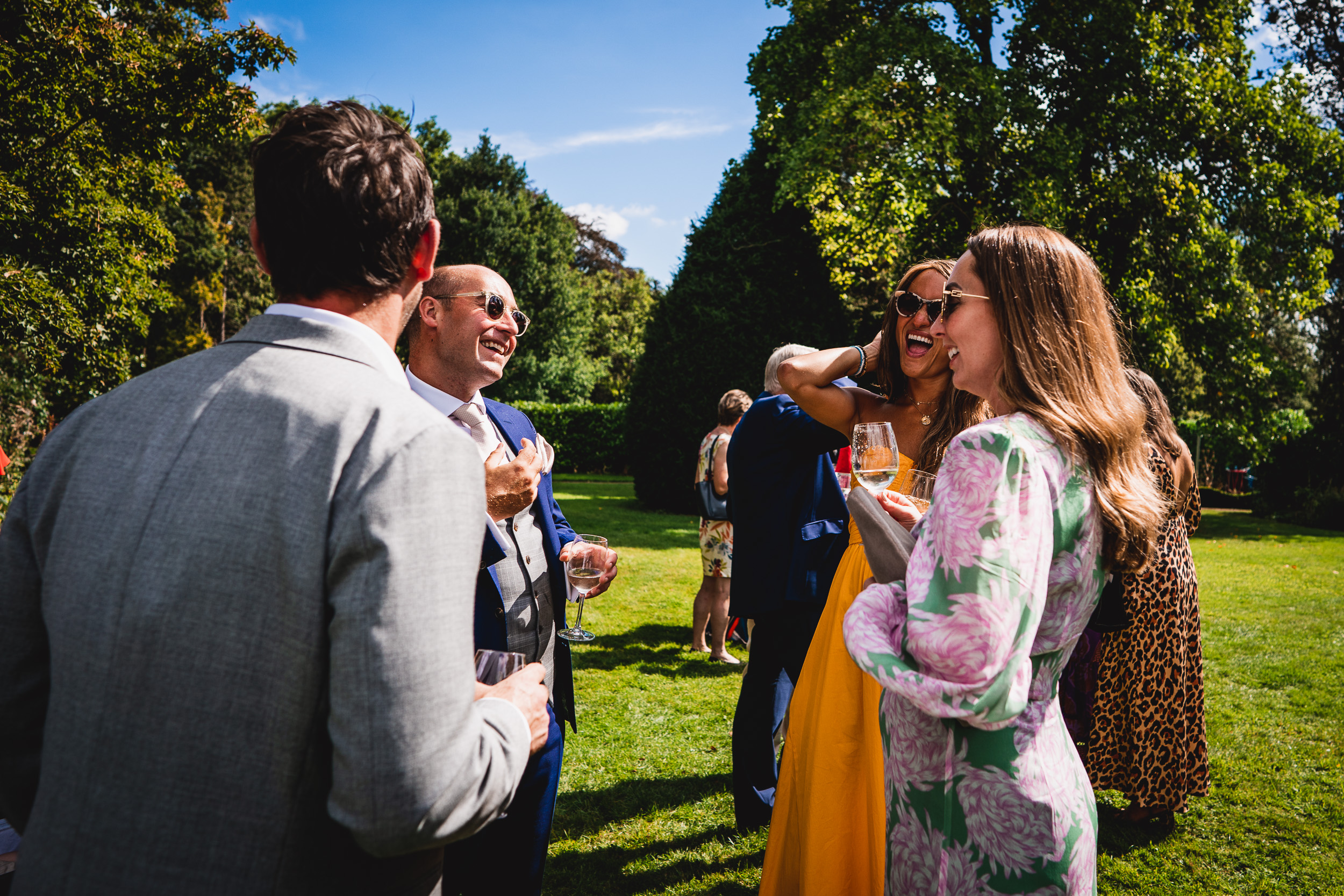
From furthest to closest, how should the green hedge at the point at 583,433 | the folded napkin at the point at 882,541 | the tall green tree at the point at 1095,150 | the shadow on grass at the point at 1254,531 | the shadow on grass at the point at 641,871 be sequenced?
1. the green hedge at the point at 583,433
2. the shadow on grass at the point at 1254,531
3. the tall green tree at the point at 1095,150
4. the shadow on grass at the point at 641,871
5. the folded napkin at the point at 882,541

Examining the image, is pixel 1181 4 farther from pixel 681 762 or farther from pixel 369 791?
pixel 369 791

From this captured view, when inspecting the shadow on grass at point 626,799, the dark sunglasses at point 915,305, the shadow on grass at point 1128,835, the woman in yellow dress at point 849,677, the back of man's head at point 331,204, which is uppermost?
the dark sunglasses at point 915,305

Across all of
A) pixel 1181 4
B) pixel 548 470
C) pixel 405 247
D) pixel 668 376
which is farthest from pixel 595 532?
pixel 1181 4

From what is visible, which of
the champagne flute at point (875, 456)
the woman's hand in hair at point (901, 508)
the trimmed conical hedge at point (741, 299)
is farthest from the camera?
the trimmed conical hedge at point (741, 299)

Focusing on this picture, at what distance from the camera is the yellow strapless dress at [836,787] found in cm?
271

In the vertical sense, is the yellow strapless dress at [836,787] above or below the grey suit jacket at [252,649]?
below

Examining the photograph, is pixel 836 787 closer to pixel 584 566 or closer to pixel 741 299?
pixel 584 566

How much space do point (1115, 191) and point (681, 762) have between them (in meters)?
14.9

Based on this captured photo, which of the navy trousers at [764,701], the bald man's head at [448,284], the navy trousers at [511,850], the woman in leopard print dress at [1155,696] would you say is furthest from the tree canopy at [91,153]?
the woman in leopard print dress at [1155,696]

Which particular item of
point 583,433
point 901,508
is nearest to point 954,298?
point 901,508

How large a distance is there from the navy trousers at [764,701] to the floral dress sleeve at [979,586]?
87.4 inches

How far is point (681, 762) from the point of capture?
16.7 feet

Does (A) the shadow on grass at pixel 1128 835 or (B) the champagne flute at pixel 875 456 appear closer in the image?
→ (B) the champagne flute at pixel 875 456

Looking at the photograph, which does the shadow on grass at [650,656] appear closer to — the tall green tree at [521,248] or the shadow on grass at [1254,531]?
the shadow on grass at [1254,531]
